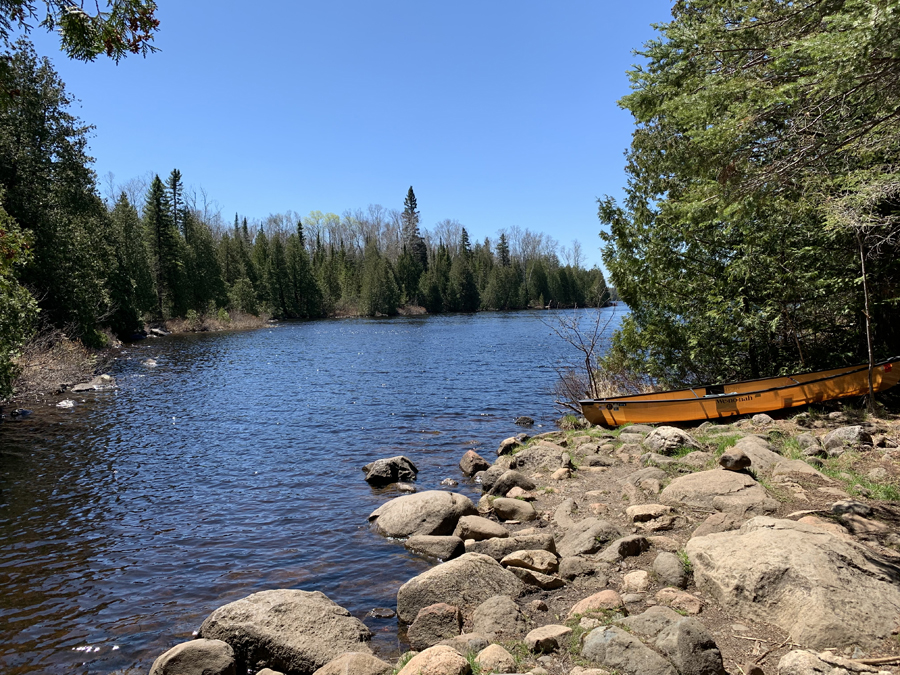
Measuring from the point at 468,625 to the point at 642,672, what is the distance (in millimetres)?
1968

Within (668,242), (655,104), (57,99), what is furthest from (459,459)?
(57,99)

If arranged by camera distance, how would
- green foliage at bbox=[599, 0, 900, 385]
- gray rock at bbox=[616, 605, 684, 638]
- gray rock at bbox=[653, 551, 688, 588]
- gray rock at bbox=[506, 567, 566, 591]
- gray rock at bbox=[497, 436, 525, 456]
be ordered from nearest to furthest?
1. gray rock at bbox=[616, 605, 684, 638]
2. gray rock at bbox=[653, 551, 688, 588]
3. green foliage at bbox=[599, 0, 900, 385]
4. gray rock at bbox=[506, 567, 566, 591]
5. gray rock at bbox=[497, 436, 525, 456]

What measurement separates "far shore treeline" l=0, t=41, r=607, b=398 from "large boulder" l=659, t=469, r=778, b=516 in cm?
723

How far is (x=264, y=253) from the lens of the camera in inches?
3346

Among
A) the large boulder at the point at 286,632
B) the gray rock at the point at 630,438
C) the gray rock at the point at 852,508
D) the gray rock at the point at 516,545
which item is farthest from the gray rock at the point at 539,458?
the large boulder at the point at 286,632

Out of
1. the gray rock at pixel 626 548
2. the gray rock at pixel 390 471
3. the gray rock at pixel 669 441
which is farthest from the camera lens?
the gray rock at pixel 390 471

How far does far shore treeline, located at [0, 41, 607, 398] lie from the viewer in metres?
25.1

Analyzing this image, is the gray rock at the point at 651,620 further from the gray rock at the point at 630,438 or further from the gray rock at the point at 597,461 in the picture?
the gray rock at the point at 630,438

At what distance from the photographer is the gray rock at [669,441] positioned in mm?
10047

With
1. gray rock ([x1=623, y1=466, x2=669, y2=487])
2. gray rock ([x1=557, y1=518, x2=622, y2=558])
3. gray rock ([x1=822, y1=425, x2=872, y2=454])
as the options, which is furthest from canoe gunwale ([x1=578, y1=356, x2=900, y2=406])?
gray rock ([x1=557, y1=518, x2=622, y2=558])

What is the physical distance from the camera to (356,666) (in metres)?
4.79

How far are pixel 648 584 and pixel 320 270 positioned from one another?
309 ft

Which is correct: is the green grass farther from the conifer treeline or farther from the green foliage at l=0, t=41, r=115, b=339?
the green foliage at l=0, t=41, r=115, b=339

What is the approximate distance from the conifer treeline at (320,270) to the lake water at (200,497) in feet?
27.2
